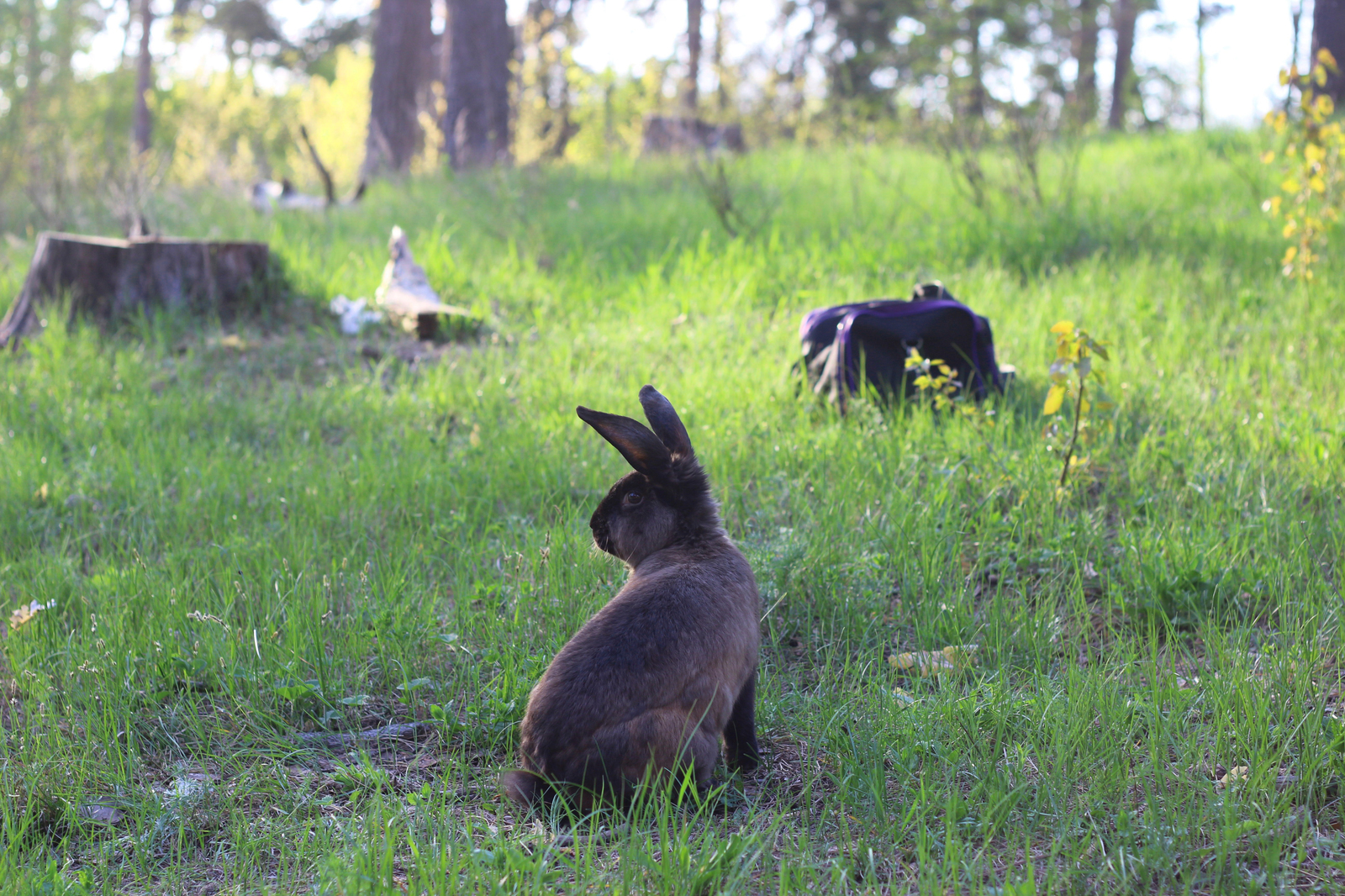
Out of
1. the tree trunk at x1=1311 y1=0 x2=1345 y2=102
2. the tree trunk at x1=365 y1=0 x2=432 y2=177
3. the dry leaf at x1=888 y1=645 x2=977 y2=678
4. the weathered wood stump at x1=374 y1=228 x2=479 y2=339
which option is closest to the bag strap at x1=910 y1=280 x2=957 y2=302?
the dry leaf at x1=888 y1=645 x2=977 y2=678

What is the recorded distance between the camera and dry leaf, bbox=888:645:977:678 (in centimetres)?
286

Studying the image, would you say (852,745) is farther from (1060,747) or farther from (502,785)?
(502,785)

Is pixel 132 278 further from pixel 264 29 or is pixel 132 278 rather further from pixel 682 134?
pixel 264 29

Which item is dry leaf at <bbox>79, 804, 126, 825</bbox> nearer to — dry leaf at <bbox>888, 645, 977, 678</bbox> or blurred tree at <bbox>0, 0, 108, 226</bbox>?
dry leaf at <bbox>888, 645, 977, 678</bbox>

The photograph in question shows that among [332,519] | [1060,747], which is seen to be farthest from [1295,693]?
[332,519]

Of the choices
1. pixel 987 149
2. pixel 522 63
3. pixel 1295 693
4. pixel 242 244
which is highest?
pixel 522 63

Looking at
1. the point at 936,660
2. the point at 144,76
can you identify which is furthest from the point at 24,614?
the point at 144,76

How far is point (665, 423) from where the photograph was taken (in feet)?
8.60

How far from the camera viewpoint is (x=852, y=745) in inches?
97.0

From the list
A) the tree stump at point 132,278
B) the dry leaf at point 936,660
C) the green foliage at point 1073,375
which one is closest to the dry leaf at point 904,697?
the dry leaf at point 936,660

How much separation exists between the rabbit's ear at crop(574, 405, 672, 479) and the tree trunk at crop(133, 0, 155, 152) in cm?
2945

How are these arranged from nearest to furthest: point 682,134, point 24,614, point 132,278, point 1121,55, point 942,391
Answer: point 24,614 → point 942,391 → point 132,278 → point 682,134 → point 1121,55

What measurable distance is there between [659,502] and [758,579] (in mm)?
762

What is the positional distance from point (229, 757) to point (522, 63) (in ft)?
53.6
